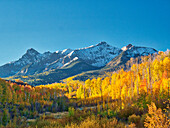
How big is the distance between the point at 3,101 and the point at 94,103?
41113mm

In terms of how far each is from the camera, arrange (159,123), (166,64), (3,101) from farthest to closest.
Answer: (166,64) < (3,101) < (159,123)

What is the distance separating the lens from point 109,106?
100ft

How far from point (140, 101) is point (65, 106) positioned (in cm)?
4950

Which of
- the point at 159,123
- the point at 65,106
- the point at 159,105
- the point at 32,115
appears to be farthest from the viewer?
the point at 65,106

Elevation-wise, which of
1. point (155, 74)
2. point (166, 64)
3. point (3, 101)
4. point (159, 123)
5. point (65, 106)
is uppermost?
point (166, 64)

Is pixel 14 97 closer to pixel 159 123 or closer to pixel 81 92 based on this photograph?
pixel 81 92

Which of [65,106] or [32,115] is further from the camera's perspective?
[65,106]

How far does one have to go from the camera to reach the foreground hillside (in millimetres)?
9539

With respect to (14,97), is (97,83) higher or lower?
higher

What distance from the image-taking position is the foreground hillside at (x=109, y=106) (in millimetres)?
9539

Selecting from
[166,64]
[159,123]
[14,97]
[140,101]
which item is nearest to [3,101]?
[14,97]

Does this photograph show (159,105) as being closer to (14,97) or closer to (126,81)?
(126,81)

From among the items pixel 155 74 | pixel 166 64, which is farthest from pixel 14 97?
pixel 166 64

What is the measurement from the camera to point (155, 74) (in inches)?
2345
